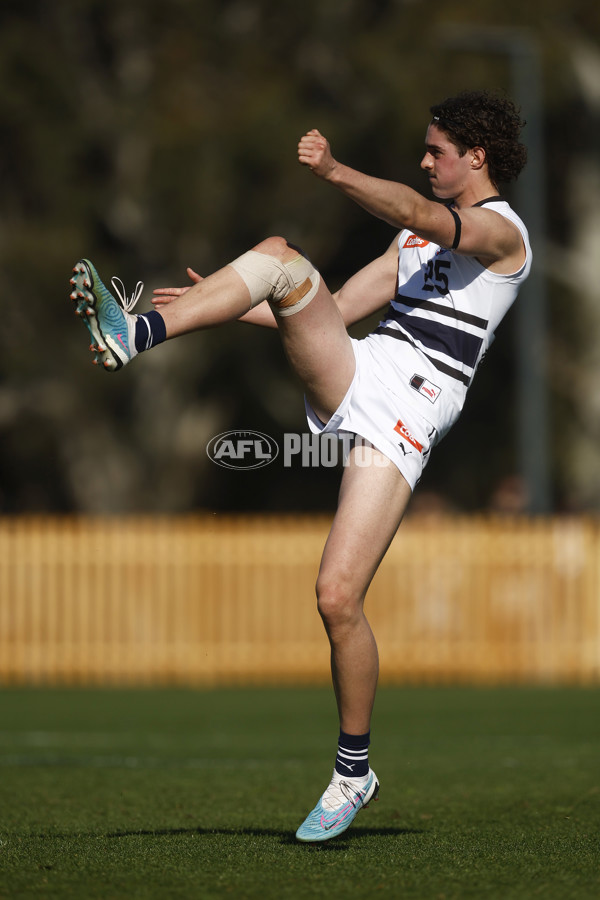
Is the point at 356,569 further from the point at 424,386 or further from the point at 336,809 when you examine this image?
the point at 336,809

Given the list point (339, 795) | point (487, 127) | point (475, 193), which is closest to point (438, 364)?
point (475, 193)

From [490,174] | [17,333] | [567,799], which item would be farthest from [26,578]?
[490,174]

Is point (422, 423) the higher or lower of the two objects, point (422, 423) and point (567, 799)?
the higher

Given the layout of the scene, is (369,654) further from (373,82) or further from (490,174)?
(373,82)

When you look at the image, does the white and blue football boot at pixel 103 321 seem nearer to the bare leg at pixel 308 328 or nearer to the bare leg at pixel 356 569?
the bare leg at pixel 308 328

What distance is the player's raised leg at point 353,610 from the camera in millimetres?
5055

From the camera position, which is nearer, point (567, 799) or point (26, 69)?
point (567, 799)

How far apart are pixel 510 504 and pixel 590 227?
9060 millimetres

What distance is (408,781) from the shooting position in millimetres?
7387

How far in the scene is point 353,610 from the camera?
5.09m

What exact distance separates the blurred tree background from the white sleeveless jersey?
1400 centimetres

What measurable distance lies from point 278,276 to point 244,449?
1.02 metres

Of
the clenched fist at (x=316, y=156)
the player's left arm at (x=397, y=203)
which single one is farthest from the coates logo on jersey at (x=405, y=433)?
the clenched fist at (x=316, y=156)

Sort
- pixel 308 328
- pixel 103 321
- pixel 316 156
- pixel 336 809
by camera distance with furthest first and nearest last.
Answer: pixel 308 328 < pixel 336 809 < pixel 103 321 < pixel 316 156
